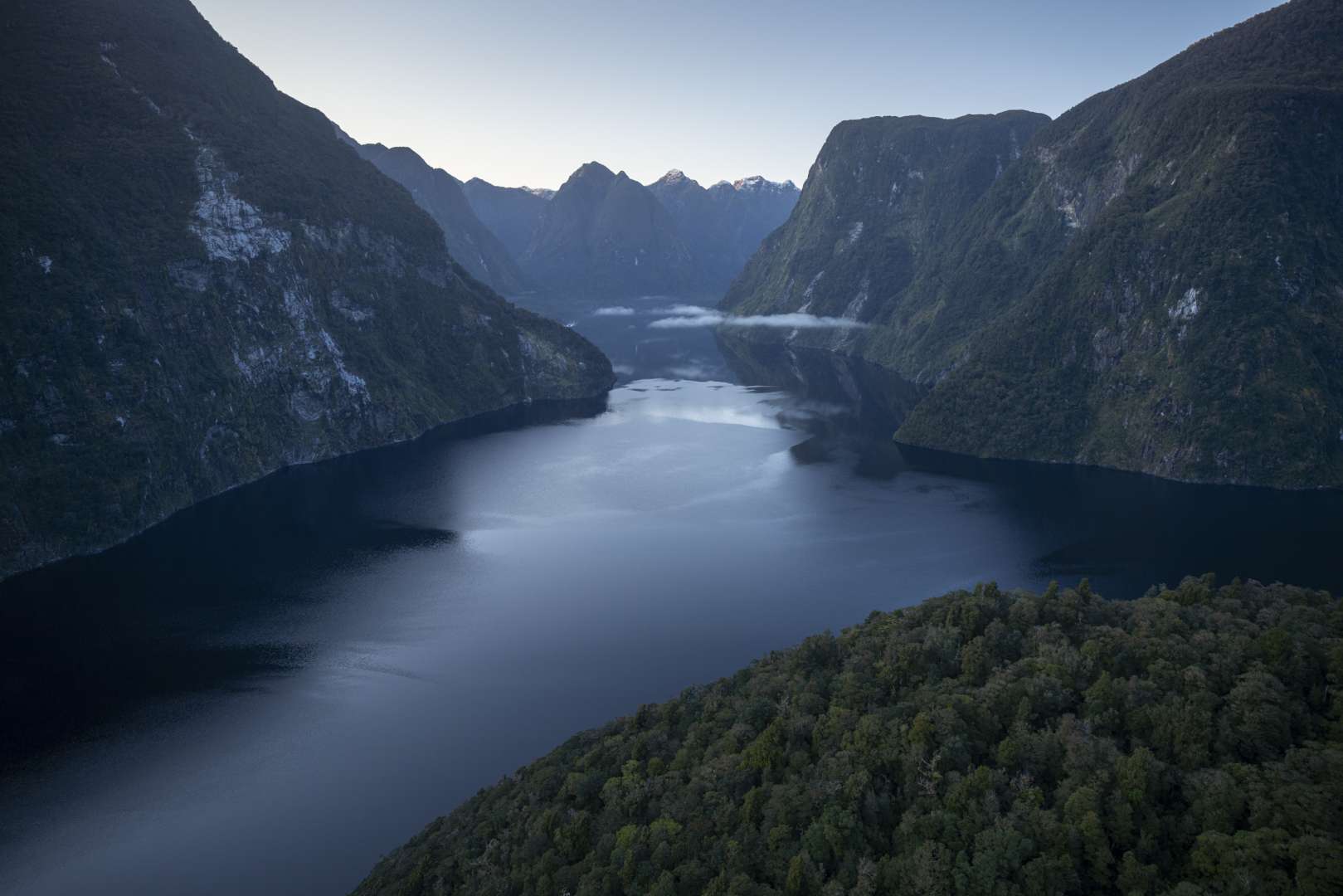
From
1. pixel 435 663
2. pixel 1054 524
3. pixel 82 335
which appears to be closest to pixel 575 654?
pixel 435 663

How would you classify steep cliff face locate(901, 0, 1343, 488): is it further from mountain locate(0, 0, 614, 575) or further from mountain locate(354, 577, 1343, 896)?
Result: mountain locate(0, 0, 614, 575)

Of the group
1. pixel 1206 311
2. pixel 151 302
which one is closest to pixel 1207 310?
pixel 1206 311

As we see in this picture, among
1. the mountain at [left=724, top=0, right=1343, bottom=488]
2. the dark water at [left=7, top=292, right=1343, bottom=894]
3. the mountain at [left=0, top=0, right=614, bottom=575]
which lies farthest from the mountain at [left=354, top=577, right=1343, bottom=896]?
the mountain at [left=0, top=0, right=614, bottom=575]

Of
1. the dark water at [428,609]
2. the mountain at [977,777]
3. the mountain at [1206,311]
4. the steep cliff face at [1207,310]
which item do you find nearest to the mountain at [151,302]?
the dark water at [428,609]

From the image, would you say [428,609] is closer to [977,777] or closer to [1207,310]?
[977,777]

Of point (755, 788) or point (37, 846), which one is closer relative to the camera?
point (755, 788)

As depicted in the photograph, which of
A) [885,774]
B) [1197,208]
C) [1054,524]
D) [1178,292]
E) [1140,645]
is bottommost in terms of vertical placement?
[1054,524]

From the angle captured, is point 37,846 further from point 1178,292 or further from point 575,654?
point 1178,292
